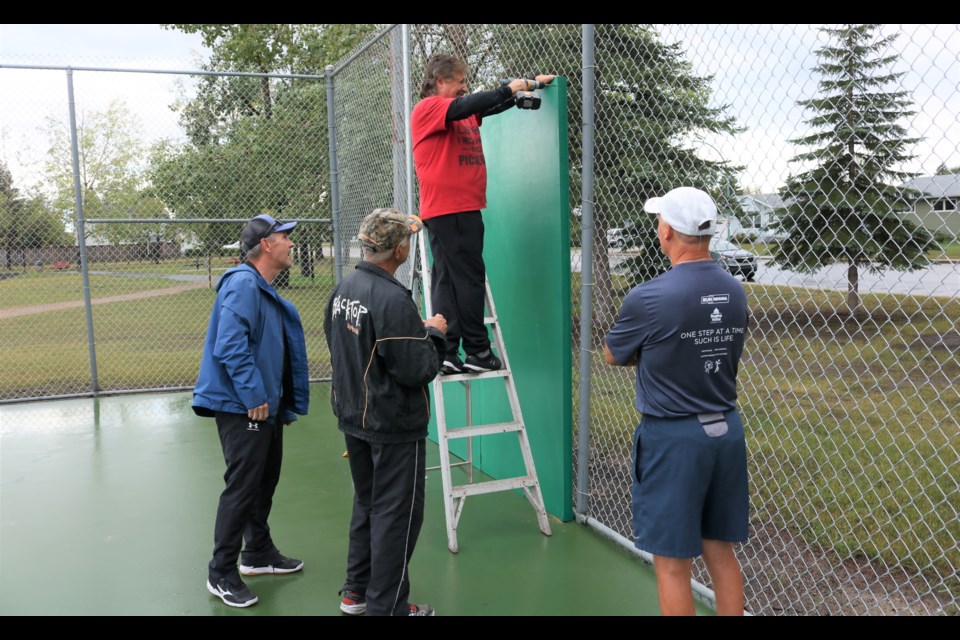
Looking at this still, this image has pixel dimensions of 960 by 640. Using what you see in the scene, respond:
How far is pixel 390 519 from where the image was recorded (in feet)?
10.6

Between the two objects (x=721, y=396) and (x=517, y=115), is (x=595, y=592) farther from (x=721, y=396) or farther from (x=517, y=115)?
(x=517, y=115)

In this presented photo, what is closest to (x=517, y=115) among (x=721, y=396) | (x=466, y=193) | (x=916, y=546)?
(x=466, y=193)

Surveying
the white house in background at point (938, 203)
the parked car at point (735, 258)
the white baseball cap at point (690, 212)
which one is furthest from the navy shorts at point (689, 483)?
the white house in background at point (938, 203)

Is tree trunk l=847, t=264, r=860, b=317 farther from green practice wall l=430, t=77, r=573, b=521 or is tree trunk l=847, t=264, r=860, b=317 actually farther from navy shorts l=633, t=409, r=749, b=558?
green practice wall l=430, t=77, r=573, b=521

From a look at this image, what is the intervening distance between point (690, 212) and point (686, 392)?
0.63 m

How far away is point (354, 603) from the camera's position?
11.7ft

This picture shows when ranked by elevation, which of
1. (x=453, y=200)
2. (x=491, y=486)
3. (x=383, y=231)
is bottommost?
(x=491, y=486)

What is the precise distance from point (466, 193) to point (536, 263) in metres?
0.73

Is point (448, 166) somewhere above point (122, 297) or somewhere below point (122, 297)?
above

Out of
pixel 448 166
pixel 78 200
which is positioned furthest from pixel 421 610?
pixel 78 200

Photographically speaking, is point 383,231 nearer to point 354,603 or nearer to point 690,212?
point 690,212

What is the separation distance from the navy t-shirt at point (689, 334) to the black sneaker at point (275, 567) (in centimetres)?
238

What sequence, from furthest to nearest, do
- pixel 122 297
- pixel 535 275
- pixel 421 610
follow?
pixel 122 297 < pixel 535 275 < pixel 421 610

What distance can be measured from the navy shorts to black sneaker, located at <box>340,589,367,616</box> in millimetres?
1528
